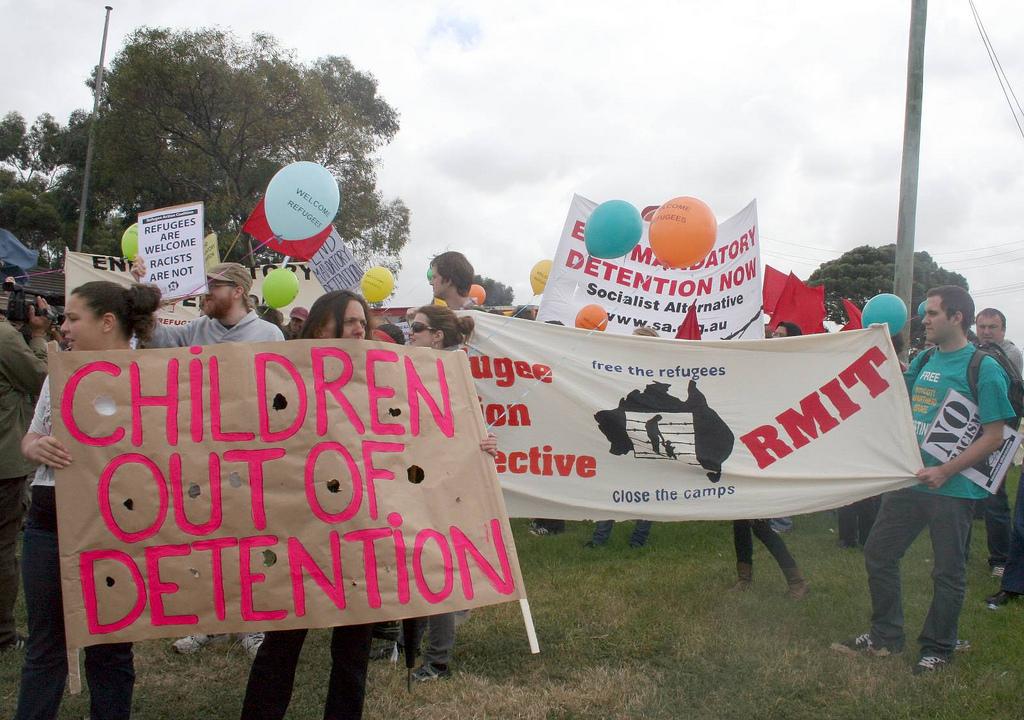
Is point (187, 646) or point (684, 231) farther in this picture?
point (684, 231)

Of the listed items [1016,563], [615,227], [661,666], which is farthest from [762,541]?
[615,227]

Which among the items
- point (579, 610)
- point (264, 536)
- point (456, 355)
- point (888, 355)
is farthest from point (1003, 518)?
point (264, 536)

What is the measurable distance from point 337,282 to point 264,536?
539 cm

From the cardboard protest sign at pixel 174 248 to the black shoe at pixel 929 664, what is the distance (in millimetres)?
5233

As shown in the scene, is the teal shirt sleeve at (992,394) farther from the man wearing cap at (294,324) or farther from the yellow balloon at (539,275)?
the yellow balloon at (539,275)

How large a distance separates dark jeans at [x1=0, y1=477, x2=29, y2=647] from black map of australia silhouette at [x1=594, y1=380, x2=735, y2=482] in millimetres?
3361

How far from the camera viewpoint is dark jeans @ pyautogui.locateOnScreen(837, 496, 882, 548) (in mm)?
6988

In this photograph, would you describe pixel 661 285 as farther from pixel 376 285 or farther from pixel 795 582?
pixel 376 285

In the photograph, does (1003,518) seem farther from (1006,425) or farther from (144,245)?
(144,245)

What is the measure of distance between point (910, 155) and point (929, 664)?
Answer: 24.8 feet

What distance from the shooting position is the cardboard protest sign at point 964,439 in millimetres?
4086

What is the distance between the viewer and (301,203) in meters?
5.60

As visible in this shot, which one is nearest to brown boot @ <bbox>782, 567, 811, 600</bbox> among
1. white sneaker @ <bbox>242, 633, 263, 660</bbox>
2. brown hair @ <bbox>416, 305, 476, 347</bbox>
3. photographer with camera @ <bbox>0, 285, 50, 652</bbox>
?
brown hair @ <bbox>416, 305, 476, 347</bbox>

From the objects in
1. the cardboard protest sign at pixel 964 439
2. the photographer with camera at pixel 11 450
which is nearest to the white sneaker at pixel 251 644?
the photographer with camera at pixel 11 450
